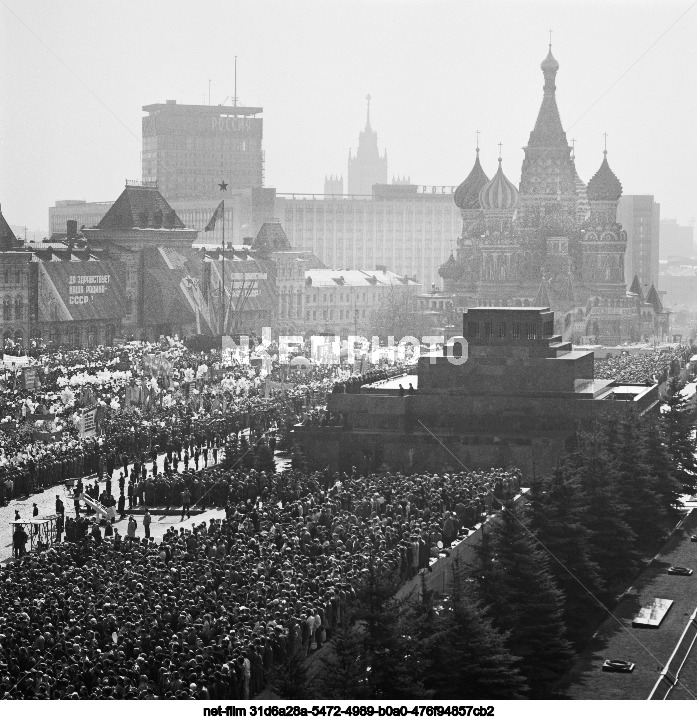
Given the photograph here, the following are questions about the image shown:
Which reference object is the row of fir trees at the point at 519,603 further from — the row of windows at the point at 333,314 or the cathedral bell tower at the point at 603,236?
the row of windows at the point at 333,314

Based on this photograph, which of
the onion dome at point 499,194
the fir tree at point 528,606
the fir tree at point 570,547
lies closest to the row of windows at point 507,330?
the fir tree at point 570,547

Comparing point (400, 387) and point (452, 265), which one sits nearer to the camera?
point (400, 387)

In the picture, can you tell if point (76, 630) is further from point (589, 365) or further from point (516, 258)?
point (516, 258)

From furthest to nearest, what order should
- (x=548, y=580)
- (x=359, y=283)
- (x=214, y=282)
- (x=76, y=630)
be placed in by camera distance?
1. (x=359, y=283)
2. (x=214, y=282)
3. (x=548, y=580)
4. (x=76, y=630)

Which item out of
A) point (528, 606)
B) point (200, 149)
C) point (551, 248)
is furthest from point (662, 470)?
point (200, 149)

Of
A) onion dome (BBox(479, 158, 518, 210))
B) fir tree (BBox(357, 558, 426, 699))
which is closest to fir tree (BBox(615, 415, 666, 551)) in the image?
fir tree (BBox(357, 558, 426, 699))

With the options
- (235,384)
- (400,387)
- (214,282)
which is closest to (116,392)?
(235,384)

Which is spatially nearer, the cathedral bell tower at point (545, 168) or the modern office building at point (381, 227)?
the cathedral bell tower at point (545, 168)

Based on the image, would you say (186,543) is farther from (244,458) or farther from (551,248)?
(551,248)
